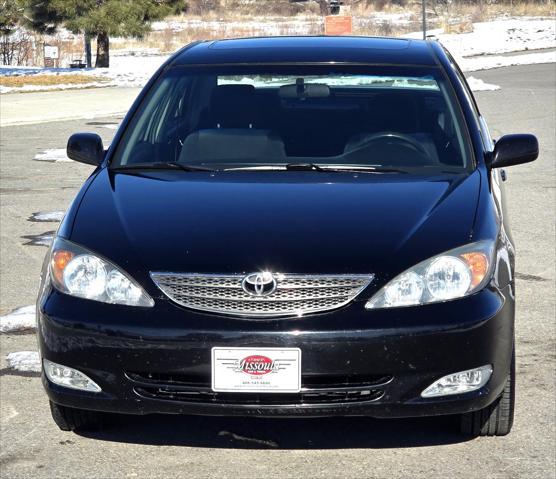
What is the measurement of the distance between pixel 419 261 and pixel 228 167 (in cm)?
142

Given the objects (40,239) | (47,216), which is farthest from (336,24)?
(40,239)

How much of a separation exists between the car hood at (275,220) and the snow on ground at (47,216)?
16.5 ft

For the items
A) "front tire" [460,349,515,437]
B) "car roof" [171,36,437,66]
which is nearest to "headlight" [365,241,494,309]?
"front tire" [460,349,515,437]

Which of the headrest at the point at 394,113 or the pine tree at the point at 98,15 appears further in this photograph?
the pine tree at the point at 98,15

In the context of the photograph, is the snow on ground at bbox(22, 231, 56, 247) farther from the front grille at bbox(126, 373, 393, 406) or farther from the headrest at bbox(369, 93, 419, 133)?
the front grille at bbox(126, 373, 393, 406)

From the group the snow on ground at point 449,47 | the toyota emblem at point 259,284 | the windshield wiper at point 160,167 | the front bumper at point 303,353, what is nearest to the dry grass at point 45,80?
the snow on ground at point 449,47

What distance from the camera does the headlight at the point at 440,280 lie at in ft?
14.5

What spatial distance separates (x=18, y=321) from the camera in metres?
6.86

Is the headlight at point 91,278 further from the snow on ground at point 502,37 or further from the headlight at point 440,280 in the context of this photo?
the snow on ground at point 502,37

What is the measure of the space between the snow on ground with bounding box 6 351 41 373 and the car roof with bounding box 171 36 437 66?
167 centimetres

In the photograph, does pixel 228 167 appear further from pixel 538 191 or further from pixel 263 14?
pixel 263 14

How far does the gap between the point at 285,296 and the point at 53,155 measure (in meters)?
11.4

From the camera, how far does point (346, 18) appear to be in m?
34.1

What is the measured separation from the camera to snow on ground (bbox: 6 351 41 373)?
19.6 ft
